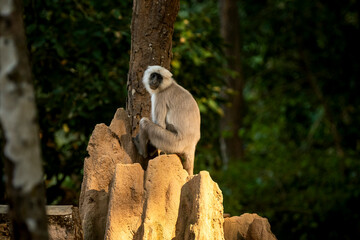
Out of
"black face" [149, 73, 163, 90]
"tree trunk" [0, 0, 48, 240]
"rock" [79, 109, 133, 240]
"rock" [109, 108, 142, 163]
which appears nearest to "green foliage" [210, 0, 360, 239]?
"black face" [149, 73, 163, 90]

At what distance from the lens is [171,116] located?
21.2ft

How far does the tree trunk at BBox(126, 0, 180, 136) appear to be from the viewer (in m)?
6.25

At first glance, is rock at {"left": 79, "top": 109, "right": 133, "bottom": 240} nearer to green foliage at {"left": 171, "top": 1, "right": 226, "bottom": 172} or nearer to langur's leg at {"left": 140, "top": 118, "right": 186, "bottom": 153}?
langur's leg at {"left": 140, "top": 118, "right": 186, "bottom": 153}

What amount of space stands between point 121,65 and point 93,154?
3.55m

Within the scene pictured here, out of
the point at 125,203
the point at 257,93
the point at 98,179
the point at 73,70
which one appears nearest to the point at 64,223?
the point at 125,203

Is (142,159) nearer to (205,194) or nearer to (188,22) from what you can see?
(205,194)

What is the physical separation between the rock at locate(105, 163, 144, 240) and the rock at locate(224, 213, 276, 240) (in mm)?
953

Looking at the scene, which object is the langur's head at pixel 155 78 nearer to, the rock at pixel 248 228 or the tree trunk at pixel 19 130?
the rock at pixel 248 228

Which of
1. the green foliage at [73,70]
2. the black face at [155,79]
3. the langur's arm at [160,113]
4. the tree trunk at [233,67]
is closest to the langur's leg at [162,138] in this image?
the langur's arm at [160,113]

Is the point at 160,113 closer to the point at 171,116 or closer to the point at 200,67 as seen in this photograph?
the point at 171,116

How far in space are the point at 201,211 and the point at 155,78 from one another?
1854 millimetres

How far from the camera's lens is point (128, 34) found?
A: 27.0 feet

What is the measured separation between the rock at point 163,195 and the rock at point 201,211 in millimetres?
89

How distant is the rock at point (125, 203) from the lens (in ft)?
16.4
